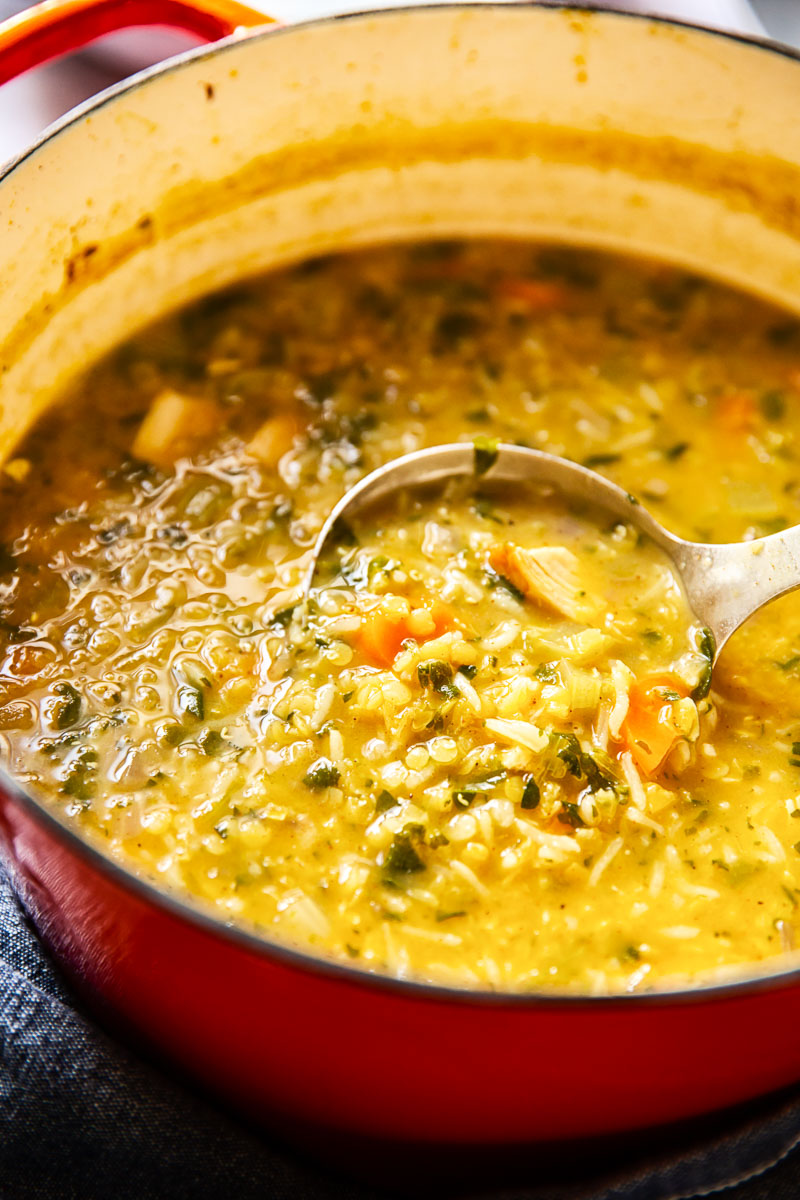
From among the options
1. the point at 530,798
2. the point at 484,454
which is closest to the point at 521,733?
the point at 530,798

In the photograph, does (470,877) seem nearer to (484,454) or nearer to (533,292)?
(484,454)

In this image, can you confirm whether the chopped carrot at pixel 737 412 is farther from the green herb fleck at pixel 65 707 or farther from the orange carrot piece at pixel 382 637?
the green herb fleck at pixel 65 707

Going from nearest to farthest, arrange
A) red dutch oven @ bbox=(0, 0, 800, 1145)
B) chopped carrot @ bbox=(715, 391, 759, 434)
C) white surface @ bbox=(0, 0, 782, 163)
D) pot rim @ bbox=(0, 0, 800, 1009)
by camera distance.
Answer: pot rim @ bbox=(0, 0, 800, 1009), red dutch oven @ bbox=(0, 0, 800, 1145), chopped carrot @ bbox=(715, 391, 759, 434), white surface @ bbox=(0, 0, 782, 163)

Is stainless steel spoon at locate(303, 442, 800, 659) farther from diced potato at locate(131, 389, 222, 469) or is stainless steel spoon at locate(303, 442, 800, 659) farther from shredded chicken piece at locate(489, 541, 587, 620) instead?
diced potato at locate(131, 389, 222, 469)

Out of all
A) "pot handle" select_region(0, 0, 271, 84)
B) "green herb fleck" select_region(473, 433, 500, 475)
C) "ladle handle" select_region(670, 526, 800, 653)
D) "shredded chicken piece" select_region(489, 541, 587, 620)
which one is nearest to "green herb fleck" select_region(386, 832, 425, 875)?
"shredded chicken piece" select_region(489, 541, 587, 620)

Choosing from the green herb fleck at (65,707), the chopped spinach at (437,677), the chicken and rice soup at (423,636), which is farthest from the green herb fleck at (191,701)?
the chopped spinach at (437,677)

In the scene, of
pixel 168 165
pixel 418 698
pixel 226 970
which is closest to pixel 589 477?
pixel 418 698

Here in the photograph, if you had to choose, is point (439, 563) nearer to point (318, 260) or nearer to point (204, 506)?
point (204, 506)
